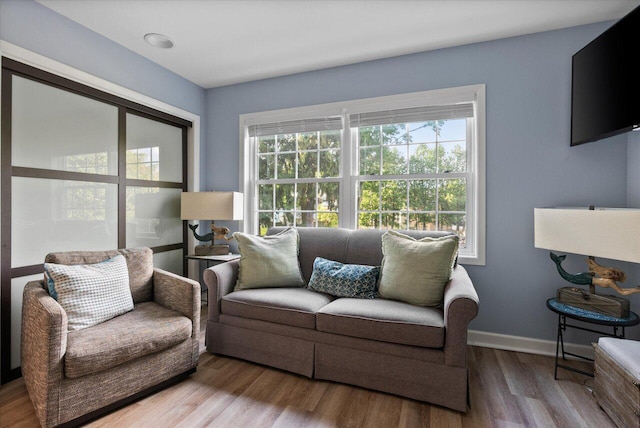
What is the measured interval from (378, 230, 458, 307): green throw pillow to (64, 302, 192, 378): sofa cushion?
142 cm

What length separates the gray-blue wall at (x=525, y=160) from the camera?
2412mm

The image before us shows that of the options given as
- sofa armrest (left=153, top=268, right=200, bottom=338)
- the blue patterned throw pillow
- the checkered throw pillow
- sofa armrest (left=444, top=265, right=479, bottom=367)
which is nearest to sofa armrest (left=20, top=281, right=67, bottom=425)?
the checkered throw pillow

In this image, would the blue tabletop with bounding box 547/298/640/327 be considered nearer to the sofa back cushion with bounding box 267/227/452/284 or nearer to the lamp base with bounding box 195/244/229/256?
the sofa back cushion with bounding box 267/227/452/284

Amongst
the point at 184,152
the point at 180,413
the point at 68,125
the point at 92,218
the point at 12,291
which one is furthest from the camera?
the point at 184,152

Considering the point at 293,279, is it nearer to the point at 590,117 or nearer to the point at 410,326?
the point at 410,326

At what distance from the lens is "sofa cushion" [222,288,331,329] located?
6.97 ft

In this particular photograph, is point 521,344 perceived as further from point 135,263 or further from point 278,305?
point 135,263

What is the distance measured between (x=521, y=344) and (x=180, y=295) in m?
2.67

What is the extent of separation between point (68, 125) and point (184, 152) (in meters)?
1.24

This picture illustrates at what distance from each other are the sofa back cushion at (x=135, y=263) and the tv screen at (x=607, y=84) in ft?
10.9

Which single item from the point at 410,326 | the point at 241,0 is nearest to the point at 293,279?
the point at 410,326

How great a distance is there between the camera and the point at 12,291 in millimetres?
2084

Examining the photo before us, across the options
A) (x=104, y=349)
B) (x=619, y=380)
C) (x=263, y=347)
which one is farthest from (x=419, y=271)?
(x=104, y=349)

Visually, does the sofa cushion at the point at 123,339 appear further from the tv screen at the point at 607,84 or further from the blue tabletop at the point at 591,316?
the tv screen at the point at 607,84
